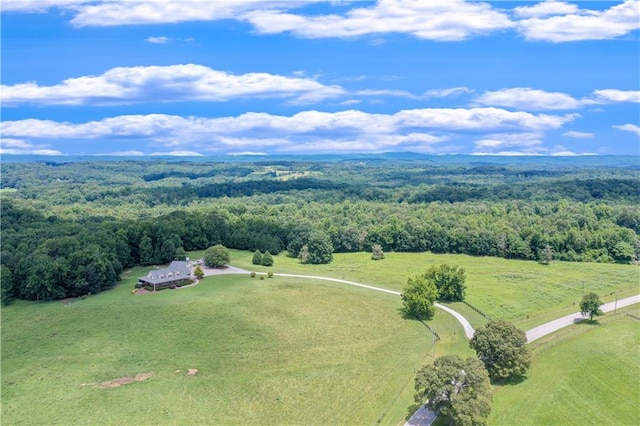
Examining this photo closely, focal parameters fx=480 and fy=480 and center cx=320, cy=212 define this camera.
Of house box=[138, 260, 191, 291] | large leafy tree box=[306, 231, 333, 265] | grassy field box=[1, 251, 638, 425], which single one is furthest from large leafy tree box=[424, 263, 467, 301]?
house box=[138, 260, 191, 291]

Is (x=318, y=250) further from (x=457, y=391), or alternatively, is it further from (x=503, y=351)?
(x=457, y=391)

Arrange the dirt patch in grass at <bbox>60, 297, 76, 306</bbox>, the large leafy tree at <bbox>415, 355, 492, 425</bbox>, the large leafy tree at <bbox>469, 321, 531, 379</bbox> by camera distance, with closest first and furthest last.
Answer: the large leafy tree at <bbox>415, 355, 492, 425</bbox> < the large leafy tree at <bbox>469, 321, 531, 379</bbox> < the dirt patch in grass at <bbox>60, 297, 76, 306</bbox>

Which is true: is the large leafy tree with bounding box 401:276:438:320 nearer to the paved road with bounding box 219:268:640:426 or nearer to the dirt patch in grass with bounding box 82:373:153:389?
the paved road with bounding box 219:268:640:426

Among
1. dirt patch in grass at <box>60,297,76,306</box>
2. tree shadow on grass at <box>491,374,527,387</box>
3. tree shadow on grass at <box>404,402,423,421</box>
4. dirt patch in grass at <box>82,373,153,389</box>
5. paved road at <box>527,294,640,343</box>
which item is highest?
paved road at <box>527,294,640,343</box>

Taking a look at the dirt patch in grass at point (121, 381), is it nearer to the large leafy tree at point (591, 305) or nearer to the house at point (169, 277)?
the house at point (169, 277)

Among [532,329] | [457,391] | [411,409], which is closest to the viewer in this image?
A: [457,391]

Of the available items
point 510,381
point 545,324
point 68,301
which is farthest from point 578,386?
point 68,301
